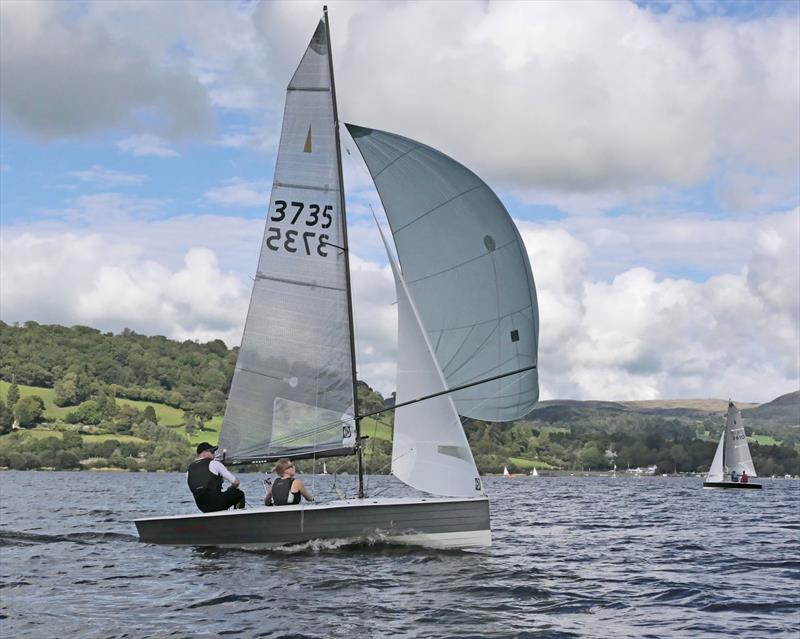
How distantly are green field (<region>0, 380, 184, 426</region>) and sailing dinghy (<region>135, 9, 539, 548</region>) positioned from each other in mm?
130798

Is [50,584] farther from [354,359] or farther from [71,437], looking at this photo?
[71,437]

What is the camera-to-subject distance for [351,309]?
66.8ft

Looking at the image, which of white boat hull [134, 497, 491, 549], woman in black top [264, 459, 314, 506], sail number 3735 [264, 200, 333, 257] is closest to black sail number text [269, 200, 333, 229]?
sail number 3735 [264, 200, 333, 257]

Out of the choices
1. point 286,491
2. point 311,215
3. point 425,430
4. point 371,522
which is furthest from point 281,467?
point 311,215

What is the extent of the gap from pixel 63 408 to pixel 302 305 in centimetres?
14324

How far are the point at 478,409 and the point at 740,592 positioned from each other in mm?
7884

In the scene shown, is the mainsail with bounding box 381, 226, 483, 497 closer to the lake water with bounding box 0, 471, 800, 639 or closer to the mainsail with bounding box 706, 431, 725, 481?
the lake water with bounding box 0, 471, 800, 639

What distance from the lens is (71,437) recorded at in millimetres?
131500

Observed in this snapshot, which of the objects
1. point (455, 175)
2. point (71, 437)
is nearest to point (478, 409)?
point (455, 175)

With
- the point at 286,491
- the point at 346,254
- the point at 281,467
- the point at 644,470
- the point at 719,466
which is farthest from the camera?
the point at 644,470

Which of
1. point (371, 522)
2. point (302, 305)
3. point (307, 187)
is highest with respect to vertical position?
point (307, 187)

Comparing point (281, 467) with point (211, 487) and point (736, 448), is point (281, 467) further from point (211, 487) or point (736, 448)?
point (736, 448)

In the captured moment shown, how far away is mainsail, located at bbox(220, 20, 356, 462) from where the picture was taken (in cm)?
2028

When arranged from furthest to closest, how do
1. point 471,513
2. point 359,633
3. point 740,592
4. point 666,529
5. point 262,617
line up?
point 666,529 → point 471,513 → point 740,592 → point 262,617 → point 359,633
